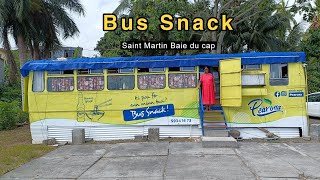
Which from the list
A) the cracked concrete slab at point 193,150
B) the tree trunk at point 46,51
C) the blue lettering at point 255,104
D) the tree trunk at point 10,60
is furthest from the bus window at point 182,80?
the tree trunk at point 10,60

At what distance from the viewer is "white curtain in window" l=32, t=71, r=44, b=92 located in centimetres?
1147

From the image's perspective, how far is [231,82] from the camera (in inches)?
423

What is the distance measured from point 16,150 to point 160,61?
5.04m

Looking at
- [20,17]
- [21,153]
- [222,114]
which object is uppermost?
[20,17]

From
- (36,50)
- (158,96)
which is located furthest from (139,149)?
(36,50)

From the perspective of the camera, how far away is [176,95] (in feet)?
37.0

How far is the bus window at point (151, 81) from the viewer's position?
11.3m

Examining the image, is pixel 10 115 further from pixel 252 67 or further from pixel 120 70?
pixel 252 67

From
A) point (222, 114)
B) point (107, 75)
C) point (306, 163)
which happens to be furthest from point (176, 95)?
point (306, 163)

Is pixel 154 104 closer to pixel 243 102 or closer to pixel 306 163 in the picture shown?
pixel 243 102

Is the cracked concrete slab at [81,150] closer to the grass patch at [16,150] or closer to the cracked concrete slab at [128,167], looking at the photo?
the grass patch at [16,150]

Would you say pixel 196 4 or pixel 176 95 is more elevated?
A: pixel 196 4

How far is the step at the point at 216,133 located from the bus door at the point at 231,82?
83 cm

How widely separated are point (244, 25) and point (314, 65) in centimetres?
606
